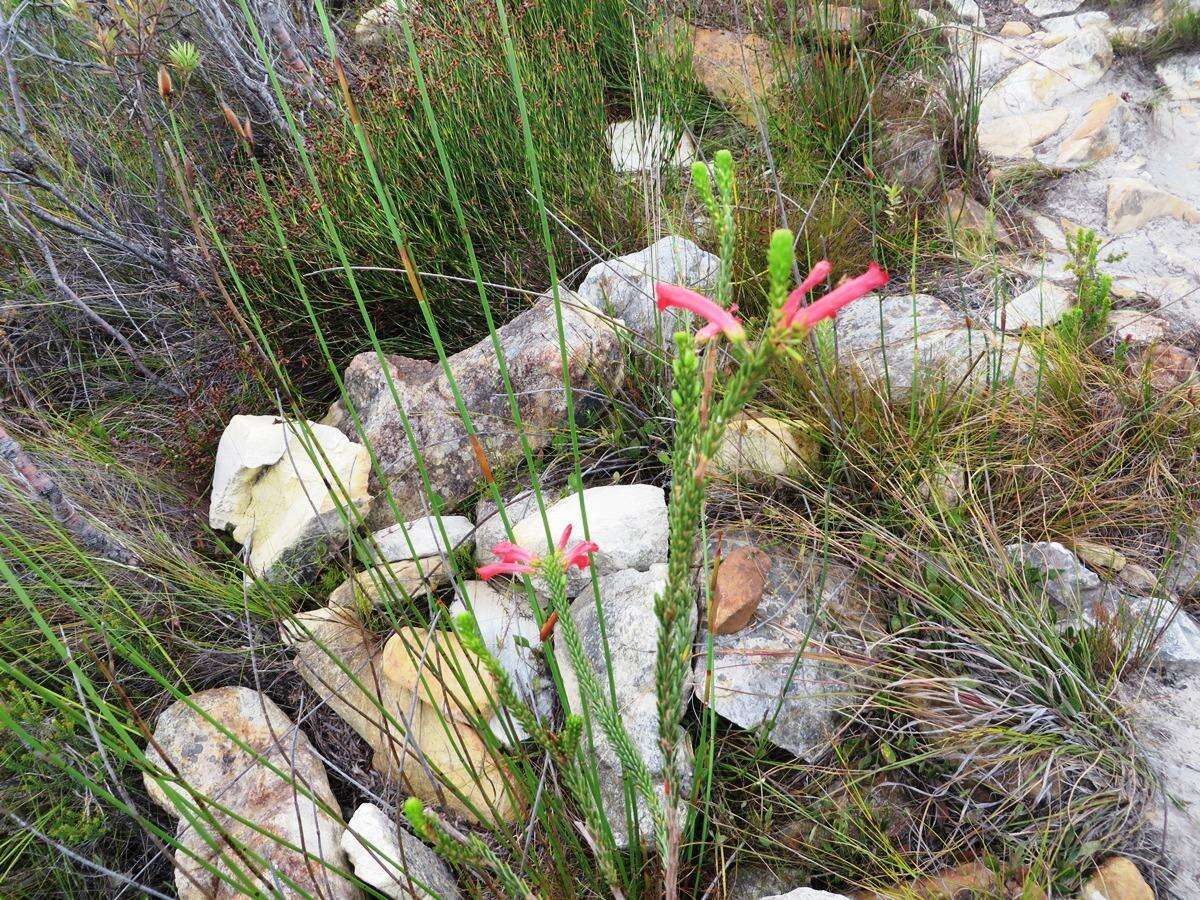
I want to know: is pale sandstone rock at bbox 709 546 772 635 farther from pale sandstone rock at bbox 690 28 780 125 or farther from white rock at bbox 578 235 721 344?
pale sandstone rock at bbox 690 28 780 125

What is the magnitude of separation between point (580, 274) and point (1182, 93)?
3.17 m

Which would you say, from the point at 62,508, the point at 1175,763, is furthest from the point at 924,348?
the point at 62,508

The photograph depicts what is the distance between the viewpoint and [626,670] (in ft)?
5.96

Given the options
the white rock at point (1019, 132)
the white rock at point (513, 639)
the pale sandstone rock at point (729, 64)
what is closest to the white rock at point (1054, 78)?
the white rock at point (1019, 132)

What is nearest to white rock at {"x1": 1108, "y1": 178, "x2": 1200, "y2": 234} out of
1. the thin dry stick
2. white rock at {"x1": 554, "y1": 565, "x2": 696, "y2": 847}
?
white rock at {"x1": 554, "y1": 565, "x2": 696, "y2": 847}

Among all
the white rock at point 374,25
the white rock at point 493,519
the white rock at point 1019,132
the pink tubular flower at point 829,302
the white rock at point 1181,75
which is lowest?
the white rock at point 493,519

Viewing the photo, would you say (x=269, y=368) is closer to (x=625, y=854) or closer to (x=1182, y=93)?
(x=625, y=854)

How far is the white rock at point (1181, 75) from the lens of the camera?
11.9 ft

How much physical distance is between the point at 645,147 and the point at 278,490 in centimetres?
201

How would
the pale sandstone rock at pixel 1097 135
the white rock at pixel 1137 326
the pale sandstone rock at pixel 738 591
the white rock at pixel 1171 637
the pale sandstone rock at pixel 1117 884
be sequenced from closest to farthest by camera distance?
1. the pale sandstone rock at pixel 1117 884
2. the white rock at pixel 1171 637
3. the pale sandstone rock at pixel 738 591
4. the white rock at pixel 1137 326
5. the pale sandstone rock at pixel 1097 135

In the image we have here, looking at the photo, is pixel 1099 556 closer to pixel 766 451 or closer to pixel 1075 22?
pixel 766 451

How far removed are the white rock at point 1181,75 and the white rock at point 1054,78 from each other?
0.84 feet

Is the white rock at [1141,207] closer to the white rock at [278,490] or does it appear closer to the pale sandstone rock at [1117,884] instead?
the pale sandstone rock at [1117,884]

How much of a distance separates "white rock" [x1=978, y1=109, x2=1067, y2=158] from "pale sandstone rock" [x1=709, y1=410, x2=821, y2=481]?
8.02 ft
